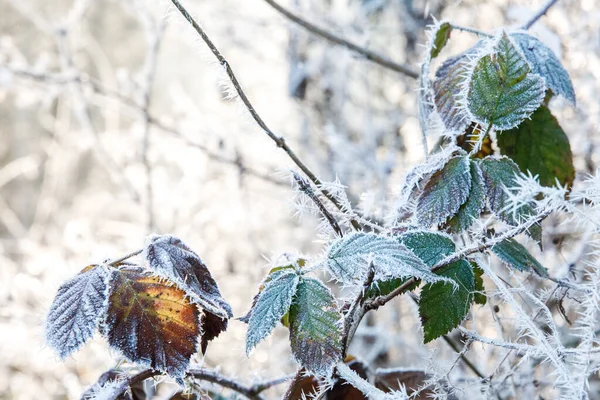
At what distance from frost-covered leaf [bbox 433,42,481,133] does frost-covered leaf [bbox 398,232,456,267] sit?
141 millimetres

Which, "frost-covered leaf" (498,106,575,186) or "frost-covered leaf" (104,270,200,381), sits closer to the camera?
"frost-covered leaf" (104,270,200,381)

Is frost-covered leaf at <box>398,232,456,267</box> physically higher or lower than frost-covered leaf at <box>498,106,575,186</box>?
lower

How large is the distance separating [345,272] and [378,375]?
1.03ft

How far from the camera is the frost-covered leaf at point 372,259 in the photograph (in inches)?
20.1

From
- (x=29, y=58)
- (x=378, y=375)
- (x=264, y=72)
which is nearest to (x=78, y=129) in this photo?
(x=264, y=72)

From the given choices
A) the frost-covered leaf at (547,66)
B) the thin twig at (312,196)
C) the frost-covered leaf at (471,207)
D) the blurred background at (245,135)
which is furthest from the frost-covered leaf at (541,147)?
the blurred background at (245,135)

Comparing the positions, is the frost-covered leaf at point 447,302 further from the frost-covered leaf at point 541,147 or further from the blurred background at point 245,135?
the blurred background at point 245,135

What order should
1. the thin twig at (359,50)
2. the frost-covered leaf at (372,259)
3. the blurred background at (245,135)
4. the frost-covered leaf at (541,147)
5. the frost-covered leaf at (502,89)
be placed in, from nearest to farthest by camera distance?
1. the frost-covered leaf at (372,259)
2. the frost-covered leaf at (502,89)
3. the frost-covered leaf at (541,147)
4. the thin twig at (359,50)
5. the blurred background at (245,135)

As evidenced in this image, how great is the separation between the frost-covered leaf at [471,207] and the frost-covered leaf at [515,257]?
1.5 inches

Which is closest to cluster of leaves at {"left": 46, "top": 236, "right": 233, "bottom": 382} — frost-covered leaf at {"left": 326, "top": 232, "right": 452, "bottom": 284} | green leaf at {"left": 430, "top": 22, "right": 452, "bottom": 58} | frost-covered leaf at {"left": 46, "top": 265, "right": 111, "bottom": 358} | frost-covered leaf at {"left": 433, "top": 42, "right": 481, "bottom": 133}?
frost-covered leaf at {"left": 46, "top": 265, "right": 111, "bottom": 358}

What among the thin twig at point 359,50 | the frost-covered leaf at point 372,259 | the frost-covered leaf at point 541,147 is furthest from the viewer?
the thin twig at point 359,50

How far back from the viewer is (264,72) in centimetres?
286

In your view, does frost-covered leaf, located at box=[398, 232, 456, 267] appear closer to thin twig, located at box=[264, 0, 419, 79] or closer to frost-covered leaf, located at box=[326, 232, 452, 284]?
frost-covered leaf, located at box=[326, 232, 452, 284]

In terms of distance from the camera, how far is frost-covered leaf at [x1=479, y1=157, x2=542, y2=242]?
0.59 m
